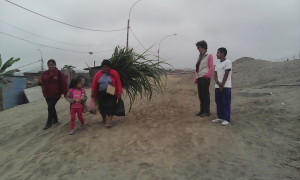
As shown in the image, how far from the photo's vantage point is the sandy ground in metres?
3.50

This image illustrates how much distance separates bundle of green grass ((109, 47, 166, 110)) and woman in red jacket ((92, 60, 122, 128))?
475 mm

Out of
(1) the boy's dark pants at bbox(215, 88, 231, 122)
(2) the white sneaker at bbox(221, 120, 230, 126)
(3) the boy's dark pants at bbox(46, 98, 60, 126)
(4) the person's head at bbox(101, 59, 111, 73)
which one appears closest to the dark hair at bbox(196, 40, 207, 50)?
(1) the boy's dark pants at bbox(215, 88, 231, 122)

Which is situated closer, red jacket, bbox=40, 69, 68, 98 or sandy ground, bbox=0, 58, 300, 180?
sandy ground, bbox=0, 58, 300, 180

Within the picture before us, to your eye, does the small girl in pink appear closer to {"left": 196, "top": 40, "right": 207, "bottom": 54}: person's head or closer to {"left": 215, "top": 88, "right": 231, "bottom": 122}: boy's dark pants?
{"left": 196, "top": 40, "right": 207, "bottom": 54}: person's head

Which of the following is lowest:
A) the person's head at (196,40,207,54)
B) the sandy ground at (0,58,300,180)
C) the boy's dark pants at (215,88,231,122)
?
the sandy ground at (0,58,300,180)

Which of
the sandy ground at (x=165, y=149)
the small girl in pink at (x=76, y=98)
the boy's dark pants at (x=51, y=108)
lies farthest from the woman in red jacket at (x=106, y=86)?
the boy's dark pants at (x=51, y=108)

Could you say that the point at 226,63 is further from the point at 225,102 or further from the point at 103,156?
the point at 103,156

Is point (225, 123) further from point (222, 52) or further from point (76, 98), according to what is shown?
point (76, 98)

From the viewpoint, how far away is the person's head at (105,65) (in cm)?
552

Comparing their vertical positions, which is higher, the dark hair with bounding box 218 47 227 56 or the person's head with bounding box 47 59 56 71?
the dark hair with bounding box 218 47 227 56

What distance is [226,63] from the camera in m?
5.32

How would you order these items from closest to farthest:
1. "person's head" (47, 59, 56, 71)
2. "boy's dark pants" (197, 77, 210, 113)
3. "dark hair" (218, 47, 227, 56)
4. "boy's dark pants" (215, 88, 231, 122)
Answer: "boy's dark pants" (215, 88, 231, 122)
"dark hair" (218, 47, 227, 56)
"boy's dark pants" (197, 77, 210, 113)
"person's head" (47, 59, 56, 71)

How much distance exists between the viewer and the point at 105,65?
18.1ft

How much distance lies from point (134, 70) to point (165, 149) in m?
2.45
